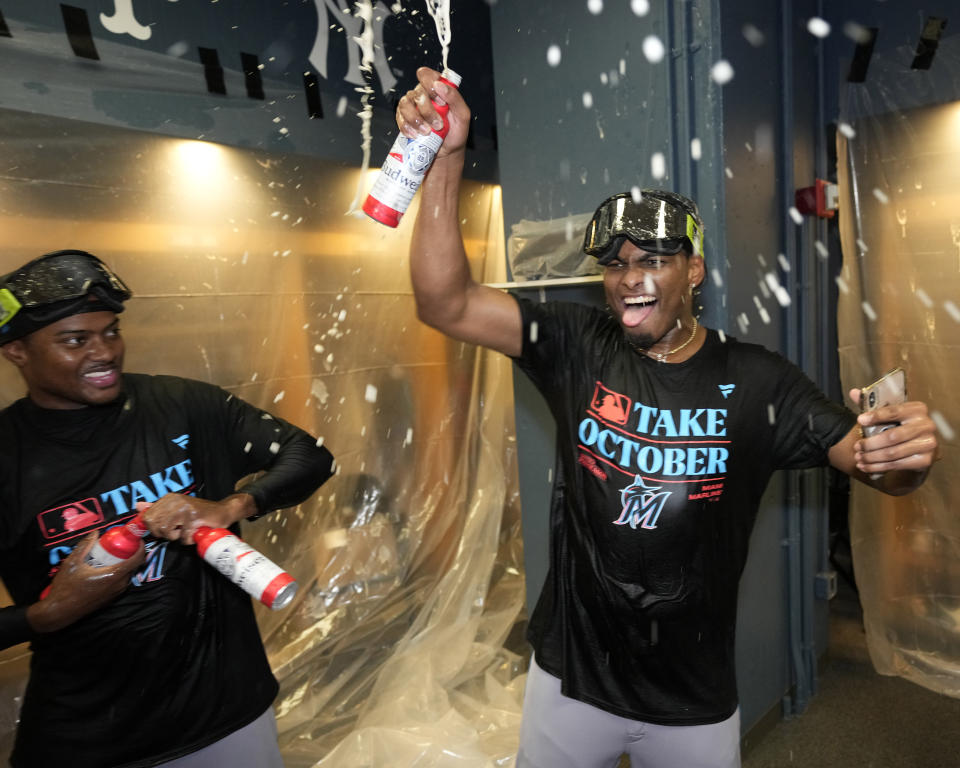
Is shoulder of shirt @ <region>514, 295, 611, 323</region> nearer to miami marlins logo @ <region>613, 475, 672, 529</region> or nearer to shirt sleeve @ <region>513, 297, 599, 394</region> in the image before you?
shirt sleeve @ <region>513, 297, 599, 394</region>

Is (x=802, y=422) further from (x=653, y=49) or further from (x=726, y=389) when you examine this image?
(x=653, y=49)

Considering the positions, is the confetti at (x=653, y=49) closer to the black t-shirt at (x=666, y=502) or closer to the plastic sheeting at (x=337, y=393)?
the black t-shirt at (x=666, y=502)

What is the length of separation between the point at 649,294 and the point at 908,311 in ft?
5.89

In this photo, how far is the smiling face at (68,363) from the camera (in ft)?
4.49

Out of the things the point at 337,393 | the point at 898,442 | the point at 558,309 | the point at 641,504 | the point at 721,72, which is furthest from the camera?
the point at 337,393

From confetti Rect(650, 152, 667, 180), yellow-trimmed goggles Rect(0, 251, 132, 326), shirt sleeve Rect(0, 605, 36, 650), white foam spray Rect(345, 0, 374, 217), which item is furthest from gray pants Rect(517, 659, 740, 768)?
white foam spray Rect(345, 0, 374, 217)

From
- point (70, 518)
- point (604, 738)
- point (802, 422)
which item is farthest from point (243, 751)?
point (802, 422)

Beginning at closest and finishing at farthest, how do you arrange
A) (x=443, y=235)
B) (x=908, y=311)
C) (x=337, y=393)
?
1. (x=443, y=235)
2. (x=908, y=311)
3. (x=337, y=393)

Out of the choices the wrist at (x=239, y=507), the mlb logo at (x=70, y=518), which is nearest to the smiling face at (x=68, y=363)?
the mlb logo at (x=70, y=518)

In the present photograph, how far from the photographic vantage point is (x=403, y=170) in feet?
4.22

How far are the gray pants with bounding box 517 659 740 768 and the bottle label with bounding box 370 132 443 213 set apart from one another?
1.09 meters

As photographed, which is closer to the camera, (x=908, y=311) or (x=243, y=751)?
(x=243, y=751)

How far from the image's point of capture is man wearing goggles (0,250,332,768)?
4.35 feet

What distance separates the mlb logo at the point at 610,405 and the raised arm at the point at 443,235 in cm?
29
